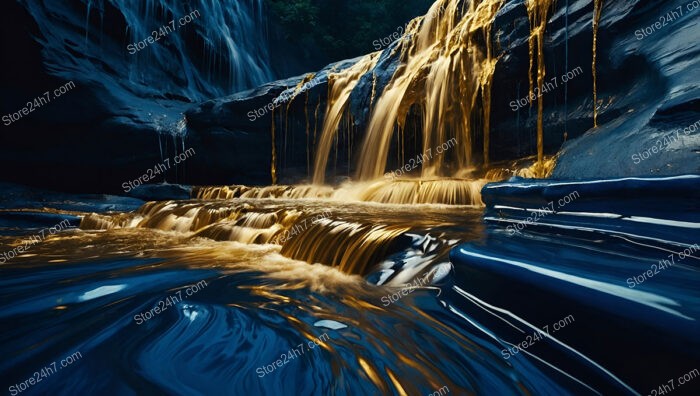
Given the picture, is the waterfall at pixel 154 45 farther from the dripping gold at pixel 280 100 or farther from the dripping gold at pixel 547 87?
the dripping gold at pixel 547 87

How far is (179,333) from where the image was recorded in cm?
141

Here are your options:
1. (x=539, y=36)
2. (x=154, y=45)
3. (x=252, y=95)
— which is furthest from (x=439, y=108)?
(x=154, y=45)

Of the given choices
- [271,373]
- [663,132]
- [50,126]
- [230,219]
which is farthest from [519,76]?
[50,126]

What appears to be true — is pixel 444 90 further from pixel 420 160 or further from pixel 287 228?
pixel 287 228

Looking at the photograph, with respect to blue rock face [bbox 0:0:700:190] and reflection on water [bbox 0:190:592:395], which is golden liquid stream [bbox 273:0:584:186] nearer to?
blue rock face [bbox 0:0:700:190]

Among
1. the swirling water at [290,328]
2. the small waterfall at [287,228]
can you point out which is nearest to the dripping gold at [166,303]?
the swirling water at [290,328]

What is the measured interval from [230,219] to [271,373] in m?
3.92

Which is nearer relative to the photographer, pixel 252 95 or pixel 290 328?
pixel 290 328

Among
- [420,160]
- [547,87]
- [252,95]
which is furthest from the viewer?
[252,95]

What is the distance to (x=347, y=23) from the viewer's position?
21078mm

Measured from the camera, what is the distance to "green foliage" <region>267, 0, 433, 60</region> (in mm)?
20328

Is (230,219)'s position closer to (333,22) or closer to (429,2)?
(333,22)

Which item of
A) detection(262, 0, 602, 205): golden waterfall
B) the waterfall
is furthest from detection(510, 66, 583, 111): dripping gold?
the waterfall

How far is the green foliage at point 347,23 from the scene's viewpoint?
20.3m
